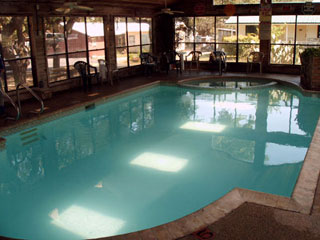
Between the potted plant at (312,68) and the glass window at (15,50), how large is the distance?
23.4ft

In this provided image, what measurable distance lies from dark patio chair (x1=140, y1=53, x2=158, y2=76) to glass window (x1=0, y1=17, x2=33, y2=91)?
4553mm

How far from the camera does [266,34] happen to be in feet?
40.9

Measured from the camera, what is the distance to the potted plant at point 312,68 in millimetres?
9273

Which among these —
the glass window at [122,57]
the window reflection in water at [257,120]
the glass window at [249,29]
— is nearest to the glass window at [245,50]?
the glass window at [249,29]

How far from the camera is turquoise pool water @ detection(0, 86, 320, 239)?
13.8 ft

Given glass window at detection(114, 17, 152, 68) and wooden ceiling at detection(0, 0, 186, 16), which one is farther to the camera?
glass window at detection(114, 17, 152, 68)

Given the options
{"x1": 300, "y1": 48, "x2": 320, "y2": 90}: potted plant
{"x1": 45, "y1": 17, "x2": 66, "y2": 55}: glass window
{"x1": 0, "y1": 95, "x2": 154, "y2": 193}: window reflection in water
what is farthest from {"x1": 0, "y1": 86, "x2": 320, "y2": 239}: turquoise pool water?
{"x1": 45, "y1": 17, "x2": 66, "y2": 55}: glass window

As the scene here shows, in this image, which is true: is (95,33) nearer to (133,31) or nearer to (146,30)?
(133,31)

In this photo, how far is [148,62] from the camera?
12750mm

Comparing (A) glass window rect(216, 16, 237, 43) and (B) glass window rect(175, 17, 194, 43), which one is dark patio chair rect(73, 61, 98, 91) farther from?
(A) glass window rect(216, 16, 237, 43)

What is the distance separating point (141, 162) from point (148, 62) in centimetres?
753

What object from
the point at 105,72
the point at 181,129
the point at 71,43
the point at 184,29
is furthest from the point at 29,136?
the point at 184,29

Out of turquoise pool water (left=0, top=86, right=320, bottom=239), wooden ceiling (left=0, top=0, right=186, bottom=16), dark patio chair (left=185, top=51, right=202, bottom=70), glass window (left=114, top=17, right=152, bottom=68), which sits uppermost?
wooden ceiling (left=0, top=0, right=186, bottom=16)

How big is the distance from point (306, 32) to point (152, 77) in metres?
5.40
